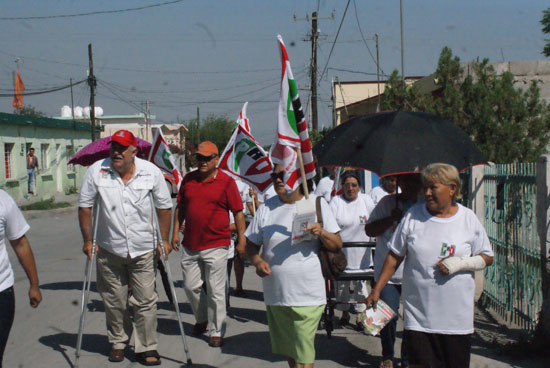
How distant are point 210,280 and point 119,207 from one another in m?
1.41

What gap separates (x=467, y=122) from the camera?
13.0m

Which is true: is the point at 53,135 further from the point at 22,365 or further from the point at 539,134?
the point at 22,365

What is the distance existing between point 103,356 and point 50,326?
144 centimetres

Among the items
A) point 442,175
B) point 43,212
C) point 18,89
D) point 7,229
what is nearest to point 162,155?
point 7,229

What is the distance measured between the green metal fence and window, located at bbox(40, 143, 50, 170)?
32.3m

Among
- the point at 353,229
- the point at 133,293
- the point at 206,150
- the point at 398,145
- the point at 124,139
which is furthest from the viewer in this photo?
the point at 353,229

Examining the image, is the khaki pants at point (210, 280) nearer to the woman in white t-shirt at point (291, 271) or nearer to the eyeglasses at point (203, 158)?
the eyeglasses at point (203, 158)

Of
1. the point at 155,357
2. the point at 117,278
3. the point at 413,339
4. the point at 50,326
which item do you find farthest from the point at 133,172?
the point at 413,339

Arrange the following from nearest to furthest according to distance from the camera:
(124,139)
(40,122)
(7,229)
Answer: (7,229) → (124,139) → (40,122)

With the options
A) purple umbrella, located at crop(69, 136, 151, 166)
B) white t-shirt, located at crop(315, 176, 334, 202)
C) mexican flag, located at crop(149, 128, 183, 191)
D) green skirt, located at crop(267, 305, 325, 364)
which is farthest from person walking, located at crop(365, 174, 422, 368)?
purple umbrella, located at crop(69, 136, 151, 166)

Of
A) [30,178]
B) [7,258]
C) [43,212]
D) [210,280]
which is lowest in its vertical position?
[43,212]

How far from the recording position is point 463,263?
165 inches

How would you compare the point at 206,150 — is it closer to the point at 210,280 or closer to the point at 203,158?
the point at 203,158

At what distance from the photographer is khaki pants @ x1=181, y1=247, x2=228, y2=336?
6.82 meters
